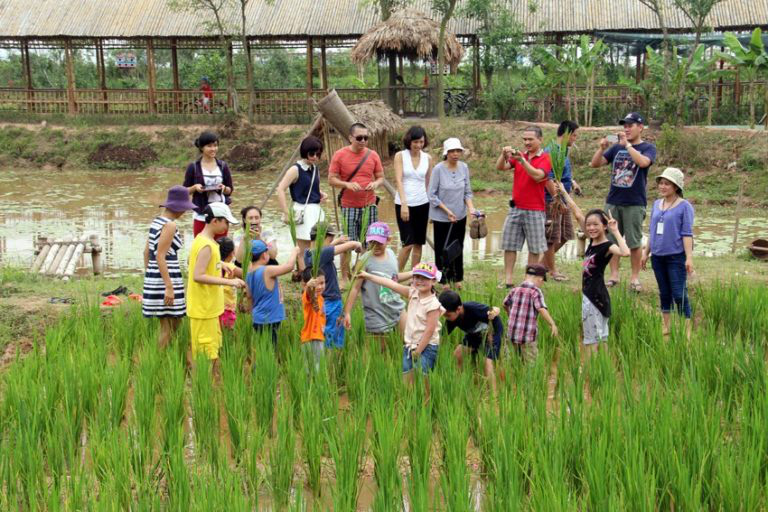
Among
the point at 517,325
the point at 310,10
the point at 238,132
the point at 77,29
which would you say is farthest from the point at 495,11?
the point at 517,325

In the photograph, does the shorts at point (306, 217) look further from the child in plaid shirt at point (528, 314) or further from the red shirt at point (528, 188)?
the child in plaid shirt at point (528, 314)

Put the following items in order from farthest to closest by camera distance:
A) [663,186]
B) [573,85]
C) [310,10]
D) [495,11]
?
[310,10] < [495,11] < [573,85] < [663,186]

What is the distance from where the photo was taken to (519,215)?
6531 millimetres

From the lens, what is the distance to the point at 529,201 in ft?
21.2

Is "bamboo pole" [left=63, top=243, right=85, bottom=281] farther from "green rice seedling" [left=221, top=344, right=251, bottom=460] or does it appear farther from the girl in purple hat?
"green rice seedling" [left=221, top=344, right=251, bottom=460]

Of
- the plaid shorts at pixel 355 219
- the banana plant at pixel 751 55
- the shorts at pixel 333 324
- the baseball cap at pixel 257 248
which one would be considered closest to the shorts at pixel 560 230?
the plaid shorts at pixel 355 219

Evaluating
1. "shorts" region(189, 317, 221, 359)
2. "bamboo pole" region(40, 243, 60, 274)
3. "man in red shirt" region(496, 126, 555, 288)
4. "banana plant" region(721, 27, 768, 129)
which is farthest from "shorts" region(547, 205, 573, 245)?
"banana plant" region(721, 27, 768, 129)

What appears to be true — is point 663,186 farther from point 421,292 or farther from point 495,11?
point 495,11

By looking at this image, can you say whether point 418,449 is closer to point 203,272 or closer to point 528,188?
point 203,272

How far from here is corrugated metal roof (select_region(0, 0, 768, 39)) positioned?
17.9m

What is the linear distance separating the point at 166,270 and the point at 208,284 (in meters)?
0.41

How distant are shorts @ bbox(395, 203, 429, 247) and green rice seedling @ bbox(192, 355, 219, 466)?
2484 mm

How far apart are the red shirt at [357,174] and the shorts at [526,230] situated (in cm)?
103

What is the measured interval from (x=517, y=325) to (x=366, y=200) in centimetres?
194
